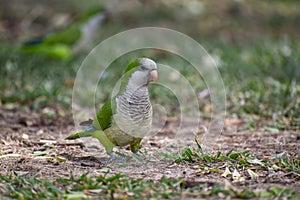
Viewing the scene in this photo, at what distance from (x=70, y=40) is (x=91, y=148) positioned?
417 cm

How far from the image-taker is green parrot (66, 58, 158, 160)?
4.00m

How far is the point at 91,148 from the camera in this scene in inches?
185

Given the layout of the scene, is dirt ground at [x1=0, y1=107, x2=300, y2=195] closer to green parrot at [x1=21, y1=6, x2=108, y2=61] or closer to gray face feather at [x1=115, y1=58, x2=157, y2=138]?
gray face feather at [x1=115, y1=58, x2=157, y2=138]

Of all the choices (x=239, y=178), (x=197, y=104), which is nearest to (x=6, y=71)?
(x=197, y=104)

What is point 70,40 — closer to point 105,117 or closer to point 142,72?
point 105,117

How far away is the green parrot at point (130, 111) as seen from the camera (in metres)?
4.00

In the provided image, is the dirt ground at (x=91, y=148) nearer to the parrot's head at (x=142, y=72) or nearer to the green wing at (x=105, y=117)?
the green wing at (x=105, y=117)

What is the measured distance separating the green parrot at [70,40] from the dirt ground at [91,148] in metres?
2.32

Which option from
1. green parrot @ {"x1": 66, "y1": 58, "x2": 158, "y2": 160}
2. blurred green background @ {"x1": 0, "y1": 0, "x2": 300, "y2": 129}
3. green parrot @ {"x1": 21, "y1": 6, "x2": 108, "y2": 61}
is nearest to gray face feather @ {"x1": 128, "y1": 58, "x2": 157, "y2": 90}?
green parrot @ {"x1": 66, "y1": 58, "x2": 158, "y2": 160}

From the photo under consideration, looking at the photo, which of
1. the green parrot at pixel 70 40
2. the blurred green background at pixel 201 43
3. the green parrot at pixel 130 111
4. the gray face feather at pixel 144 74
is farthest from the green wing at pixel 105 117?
the green parrot at pixel 70 40

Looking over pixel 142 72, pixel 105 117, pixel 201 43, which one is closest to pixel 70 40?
pixel 201 43

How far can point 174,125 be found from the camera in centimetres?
582

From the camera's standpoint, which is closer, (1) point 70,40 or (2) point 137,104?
(2) point 137,104

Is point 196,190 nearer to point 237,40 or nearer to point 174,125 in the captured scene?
point 174,125
